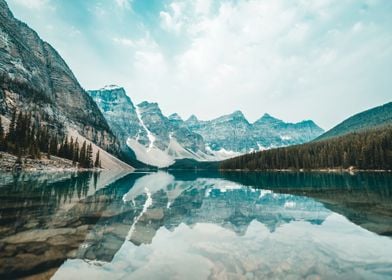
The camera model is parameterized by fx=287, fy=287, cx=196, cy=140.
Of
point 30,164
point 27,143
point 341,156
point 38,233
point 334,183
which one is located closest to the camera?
point 38,233

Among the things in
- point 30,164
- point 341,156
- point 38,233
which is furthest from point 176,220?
point 341,156

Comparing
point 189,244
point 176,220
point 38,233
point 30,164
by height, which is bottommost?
point 189,244

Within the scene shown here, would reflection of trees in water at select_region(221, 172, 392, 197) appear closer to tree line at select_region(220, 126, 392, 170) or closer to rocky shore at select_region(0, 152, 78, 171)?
tree line at select_region(220, 126, 392, 170)

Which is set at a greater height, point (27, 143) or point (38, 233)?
point (27, 143)

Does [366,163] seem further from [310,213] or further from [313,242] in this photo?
[313,242]

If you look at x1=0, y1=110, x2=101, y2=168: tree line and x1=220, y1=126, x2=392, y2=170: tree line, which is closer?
x1=0, y1=110, x2=101, y2=168: tree line

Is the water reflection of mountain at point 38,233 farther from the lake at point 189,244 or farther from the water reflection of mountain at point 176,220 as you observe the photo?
the water reflection of mountain at point 176,220

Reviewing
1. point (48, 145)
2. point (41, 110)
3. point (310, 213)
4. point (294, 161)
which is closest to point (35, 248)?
point (310, 213)

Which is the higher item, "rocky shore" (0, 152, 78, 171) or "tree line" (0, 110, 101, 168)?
"tree line" (0, 110, 101, 168)

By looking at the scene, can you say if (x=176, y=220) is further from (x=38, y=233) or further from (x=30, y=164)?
(x=30, y=164)

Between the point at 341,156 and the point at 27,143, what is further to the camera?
the point at 341,156

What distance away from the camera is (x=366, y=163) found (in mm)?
142375

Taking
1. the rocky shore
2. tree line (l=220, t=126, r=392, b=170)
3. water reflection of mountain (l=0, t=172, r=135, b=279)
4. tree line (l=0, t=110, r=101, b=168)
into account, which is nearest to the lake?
water reflection of mountain (l=0, t=172, r=135, b=279)

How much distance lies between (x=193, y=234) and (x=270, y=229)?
6.36m
